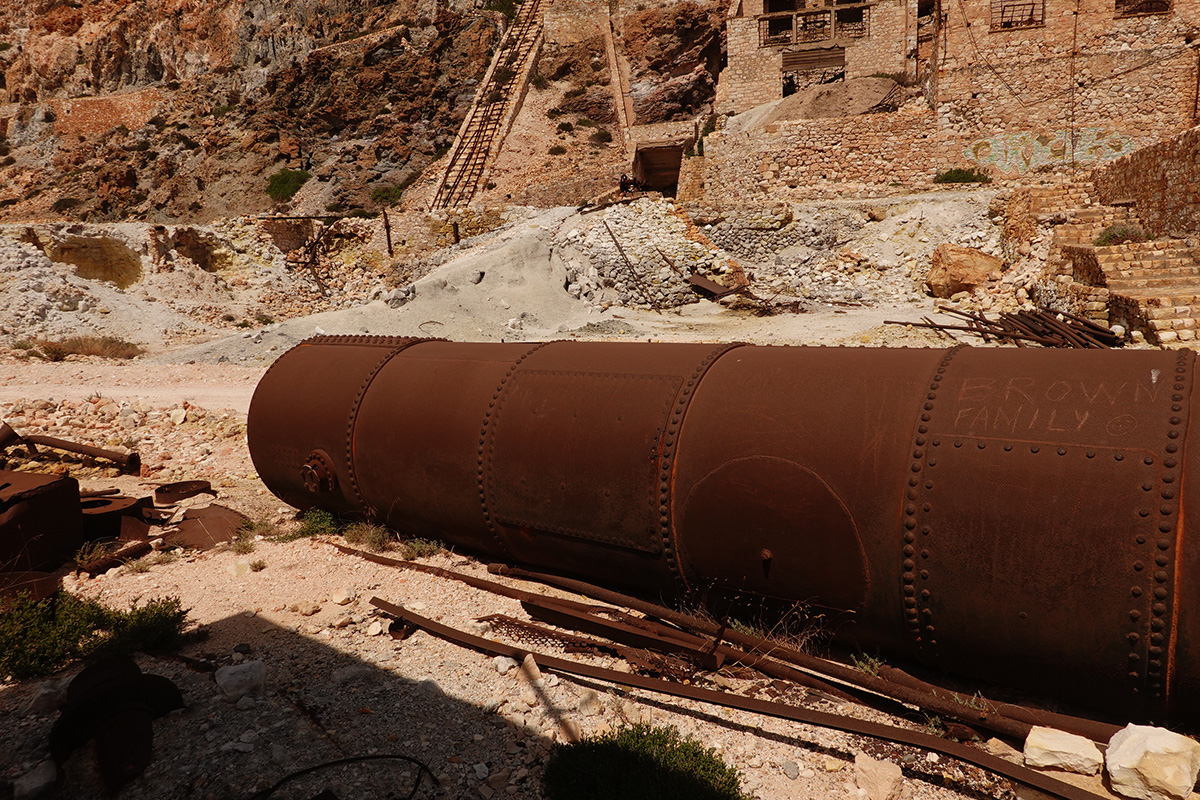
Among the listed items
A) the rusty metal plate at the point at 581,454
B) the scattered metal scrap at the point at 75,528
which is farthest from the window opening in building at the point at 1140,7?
the scattered metal scrap at the point at 75,528

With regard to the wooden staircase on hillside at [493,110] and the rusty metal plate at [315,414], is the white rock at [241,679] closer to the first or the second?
the rusty metal plate at [315,414]

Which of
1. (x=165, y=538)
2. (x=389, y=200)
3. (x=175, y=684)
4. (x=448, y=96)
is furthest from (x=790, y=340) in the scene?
(x=448, y=96)

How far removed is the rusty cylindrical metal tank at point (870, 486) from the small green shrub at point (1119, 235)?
1429 cm

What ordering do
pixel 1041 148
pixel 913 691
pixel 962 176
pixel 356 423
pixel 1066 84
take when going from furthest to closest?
pixel 962 176
pixel 1041 148
pixel 1066 84
pixel 356 423
pixel 913 691

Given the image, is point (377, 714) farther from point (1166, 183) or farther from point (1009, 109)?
point (1009, 109)

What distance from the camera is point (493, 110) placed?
3644 centimetres

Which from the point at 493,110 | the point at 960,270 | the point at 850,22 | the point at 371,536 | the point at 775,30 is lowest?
the point at 371,536

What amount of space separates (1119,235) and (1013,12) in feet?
48.7

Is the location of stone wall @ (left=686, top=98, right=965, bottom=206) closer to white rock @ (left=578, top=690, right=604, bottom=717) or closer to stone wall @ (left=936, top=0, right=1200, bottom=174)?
stone wall @ (left=936, top=0, right=1200, bottom=174)

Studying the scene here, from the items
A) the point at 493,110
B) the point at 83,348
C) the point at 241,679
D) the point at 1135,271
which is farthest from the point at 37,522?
the point at 493,110

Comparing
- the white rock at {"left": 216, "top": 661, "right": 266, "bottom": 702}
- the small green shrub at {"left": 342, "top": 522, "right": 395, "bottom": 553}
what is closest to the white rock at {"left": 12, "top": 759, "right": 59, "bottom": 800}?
the white rock at {"left": 216, "top": 661, "right": 266, "bottom": 702}

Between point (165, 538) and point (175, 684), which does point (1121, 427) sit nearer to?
point (175, 684)

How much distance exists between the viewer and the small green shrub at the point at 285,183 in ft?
115

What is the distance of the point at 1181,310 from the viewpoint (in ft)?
33.7
